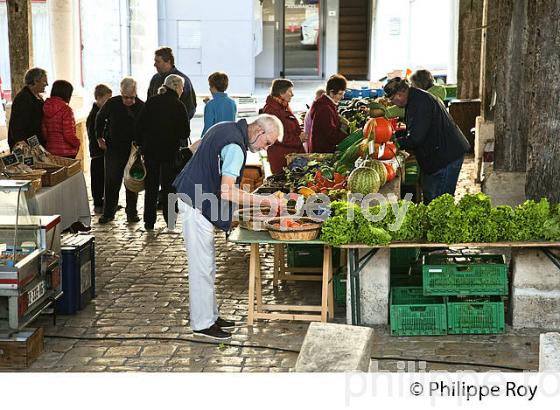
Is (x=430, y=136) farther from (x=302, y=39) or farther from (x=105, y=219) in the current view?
(x=302, y=39)

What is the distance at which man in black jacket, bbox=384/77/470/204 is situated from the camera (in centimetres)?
1034

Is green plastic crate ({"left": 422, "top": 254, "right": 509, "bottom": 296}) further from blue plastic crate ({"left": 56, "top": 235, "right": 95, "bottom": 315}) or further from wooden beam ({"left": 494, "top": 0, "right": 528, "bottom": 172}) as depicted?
wooden beam ({"left": 494, "top": 0, "right": 528, "bottom": 172})

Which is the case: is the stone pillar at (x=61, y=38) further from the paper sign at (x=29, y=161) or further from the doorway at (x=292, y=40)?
the doorway at (x=292, y=40)

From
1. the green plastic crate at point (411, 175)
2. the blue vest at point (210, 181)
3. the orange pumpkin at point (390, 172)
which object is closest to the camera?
the blue vest at point (210, 181)

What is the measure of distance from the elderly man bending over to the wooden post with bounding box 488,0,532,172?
16.7 feet

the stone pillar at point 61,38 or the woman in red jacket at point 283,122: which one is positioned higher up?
the stone pillar at point 61,38

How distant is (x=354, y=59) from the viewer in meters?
34.7

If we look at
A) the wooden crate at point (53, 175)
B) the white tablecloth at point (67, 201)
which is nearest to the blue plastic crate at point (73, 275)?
the white tablecloth at point (67, 201)

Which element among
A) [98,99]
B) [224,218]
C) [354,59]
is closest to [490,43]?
[98,99]

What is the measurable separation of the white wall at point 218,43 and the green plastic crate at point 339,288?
20408 mm

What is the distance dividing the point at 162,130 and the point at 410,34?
19.8m

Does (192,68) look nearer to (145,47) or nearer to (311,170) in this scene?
(145,47)

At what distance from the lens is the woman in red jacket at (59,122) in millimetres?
12148
